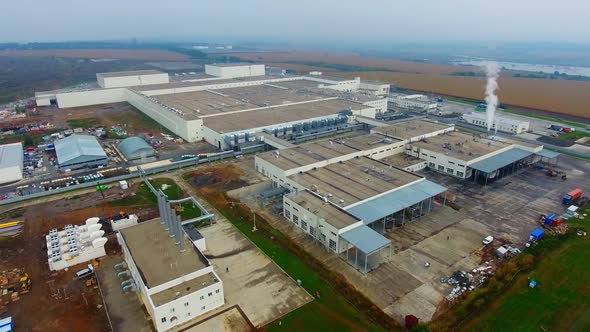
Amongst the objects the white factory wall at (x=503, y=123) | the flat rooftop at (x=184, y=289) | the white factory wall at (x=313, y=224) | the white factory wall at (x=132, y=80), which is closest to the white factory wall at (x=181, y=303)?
the flat rooftop at (x=184, y=289)

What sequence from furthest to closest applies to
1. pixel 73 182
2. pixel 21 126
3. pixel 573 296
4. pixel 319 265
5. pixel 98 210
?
pixel 21 126 < pixel 73 182 < pixel 98 210 < pixel 319 265 < pixel 573 296

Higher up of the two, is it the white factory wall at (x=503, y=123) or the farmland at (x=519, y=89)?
the farmland at (x=519, y=89)

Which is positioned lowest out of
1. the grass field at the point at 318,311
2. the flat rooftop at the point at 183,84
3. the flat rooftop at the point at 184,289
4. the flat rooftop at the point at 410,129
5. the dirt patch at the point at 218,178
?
the grass field at the point at 318,311

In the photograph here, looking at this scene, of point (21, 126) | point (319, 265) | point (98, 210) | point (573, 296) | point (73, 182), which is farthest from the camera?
point (21, 126)

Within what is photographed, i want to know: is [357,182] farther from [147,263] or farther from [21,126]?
[21,126]

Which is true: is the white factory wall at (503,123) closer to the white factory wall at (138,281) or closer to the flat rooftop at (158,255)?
the flat rooftop at (158,255)

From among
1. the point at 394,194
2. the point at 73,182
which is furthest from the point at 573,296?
the point at 73,182

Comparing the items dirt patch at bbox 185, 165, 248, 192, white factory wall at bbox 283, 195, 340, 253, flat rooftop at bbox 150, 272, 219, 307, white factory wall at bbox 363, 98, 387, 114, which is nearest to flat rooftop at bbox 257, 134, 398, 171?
dirt patch at bbox 185, 165, 248, 192
